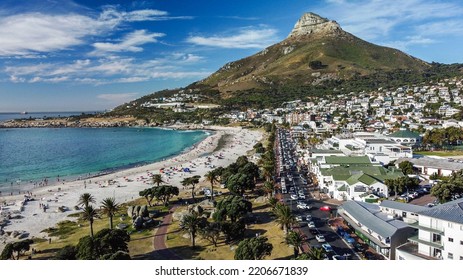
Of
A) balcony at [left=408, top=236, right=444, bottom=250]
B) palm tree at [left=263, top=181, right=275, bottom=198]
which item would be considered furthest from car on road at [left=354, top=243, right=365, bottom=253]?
palm tree at [left=263, top=181, right=275, bottom=198]

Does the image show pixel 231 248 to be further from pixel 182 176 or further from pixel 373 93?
pixel 373 93

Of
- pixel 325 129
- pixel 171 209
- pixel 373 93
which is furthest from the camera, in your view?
pixel 373 93

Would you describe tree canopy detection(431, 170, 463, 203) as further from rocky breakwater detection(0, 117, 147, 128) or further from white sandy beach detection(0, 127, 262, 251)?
rocky breakwater detection(0, 117, 147, 128)

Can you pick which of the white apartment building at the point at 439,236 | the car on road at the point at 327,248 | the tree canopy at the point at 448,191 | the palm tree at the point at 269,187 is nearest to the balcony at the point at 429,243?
the white apartment building at the point at 439,236

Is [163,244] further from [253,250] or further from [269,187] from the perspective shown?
[269,187]

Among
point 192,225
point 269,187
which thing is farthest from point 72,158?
point 192,225

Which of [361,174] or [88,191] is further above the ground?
[361,174]
